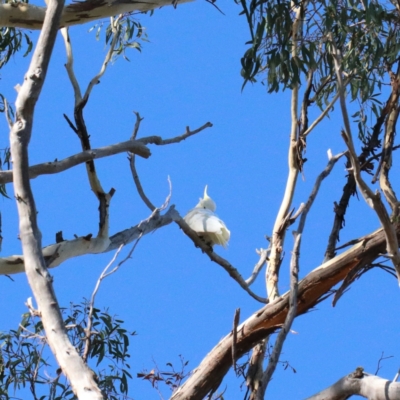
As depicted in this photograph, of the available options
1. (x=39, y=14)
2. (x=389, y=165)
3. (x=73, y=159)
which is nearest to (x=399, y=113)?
(x=389, y=165)

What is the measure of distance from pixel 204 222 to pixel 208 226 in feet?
0.13

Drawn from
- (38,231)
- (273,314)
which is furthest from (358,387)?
(38,231)

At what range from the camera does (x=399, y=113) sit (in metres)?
2.68

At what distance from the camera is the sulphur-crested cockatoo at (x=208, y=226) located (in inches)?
119

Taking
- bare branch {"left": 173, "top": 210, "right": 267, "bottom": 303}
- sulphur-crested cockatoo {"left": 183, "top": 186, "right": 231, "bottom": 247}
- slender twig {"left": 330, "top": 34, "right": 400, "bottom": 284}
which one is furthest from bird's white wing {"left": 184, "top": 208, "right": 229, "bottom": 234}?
slender twig {"left": 330, "top": 34, "right": 400, "bottom": 284}

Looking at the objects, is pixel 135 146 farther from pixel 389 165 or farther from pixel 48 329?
pixel 48 329

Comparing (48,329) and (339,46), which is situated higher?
(339,46)

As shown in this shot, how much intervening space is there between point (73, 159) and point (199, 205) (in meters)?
0.97

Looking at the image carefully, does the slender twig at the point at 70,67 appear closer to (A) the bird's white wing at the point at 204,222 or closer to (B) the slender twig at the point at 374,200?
(A) the bird's white wing at the point at 204,222

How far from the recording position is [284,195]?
313cm

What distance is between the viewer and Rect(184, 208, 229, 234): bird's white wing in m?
3.02

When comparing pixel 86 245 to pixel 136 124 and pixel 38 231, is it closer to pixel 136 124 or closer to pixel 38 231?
pixel 136 124

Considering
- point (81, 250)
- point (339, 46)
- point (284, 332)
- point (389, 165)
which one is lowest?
point (284, 332)

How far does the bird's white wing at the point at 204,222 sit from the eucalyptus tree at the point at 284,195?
0.13 metres
